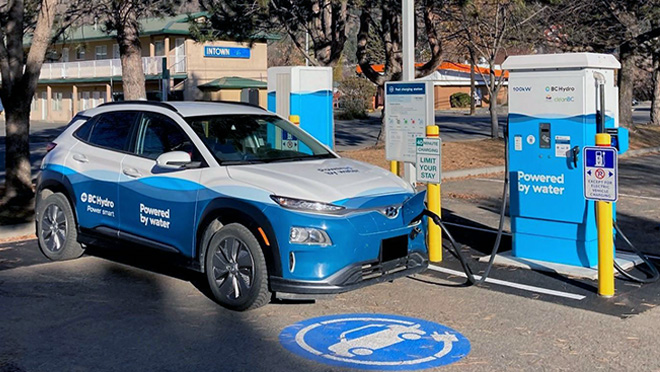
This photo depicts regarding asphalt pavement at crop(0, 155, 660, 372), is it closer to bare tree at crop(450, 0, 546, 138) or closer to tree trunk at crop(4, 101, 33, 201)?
tree trunk at crop(4, 101, 33, 201)

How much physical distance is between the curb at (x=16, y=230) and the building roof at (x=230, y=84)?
132 feet

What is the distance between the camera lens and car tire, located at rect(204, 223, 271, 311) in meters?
6.89

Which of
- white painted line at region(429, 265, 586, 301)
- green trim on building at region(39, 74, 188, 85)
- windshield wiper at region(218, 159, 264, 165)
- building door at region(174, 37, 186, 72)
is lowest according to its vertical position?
white painted line at region(429, 265, 586, 301)

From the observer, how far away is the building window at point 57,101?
206 feet

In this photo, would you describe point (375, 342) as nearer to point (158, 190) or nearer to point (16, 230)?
point (158, 190)

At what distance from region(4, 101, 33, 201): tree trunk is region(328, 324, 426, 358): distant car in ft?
28.3

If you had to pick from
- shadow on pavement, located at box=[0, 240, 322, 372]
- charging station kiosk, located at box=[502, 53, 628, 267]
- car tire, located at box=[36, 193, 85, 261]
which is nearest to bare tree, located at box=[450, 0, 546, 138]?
charging station kiosk, located at box=[502, 53, 628, 267]

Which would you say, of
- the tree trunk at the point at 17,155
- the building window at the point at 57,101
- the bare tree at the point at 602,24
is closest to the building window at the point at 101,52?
Answer: the building window at the point at 57,101

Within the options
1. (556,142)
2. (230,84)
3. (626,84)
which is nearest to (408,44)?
(556,142)

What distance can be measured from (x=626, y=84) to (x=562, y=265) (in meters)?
21.0

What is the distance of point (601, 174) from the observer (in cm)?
751

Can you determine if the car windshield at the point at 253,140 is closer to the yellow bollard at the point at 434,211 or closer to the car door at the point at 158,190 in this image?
the car door at the point at 158,190

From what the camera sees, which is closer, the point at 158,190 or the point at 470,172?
the point at 158,190

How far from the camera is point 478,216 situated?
12.5 metres
